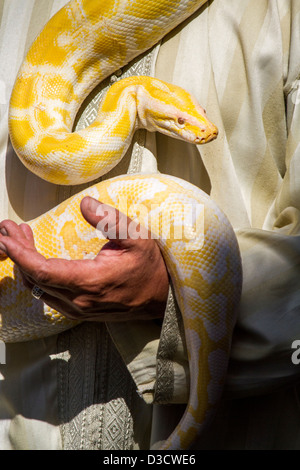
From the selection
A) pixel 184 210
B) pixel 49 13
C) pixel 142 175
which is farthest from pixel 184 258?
pixel 49 13

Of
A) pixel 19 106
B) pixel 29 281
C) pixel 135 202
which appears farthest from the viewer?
pixel 19 106

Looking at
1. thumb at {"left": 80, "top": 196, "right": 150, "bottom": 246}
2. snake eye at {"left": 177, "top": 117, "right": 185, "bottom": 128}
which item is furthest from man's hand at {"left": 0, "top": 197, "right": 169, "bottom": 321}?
snake eye at {"left": 177, "top": 117, "right": 185, "bottom": 128}

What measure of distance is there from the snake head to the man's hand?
0.93 feet

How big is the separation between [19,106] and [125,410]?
0.81m

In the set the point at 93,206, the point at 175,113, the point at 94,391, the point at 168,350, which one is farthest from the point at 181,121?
the point at 94,391

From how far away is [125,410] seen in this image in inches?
48.4

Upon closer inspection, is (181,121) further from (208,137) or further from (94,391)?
(94,391)

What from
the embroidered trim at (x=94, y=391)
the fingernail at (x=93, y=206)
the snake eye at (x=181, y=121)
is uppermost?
the snake eye at (x=181, y=121)

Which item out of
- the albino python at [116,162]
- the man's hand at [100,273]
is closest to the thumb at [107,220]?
the man's hand at [100,273]

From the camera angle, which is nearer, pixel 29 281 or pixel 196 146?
pixel 29 281

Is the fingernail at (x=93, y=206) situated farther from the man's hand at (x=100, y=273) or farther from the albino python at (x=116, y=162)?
the albino python at (x=116, y=162)

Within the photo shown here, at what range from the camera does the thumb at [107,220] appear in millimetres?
938

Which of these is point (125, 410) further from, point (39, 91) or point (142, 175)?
point (39, 91)

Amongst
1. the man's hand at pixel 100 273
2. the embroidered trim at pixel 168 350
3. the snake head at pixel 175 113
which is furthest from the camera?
the snake head at pixel 175 113
